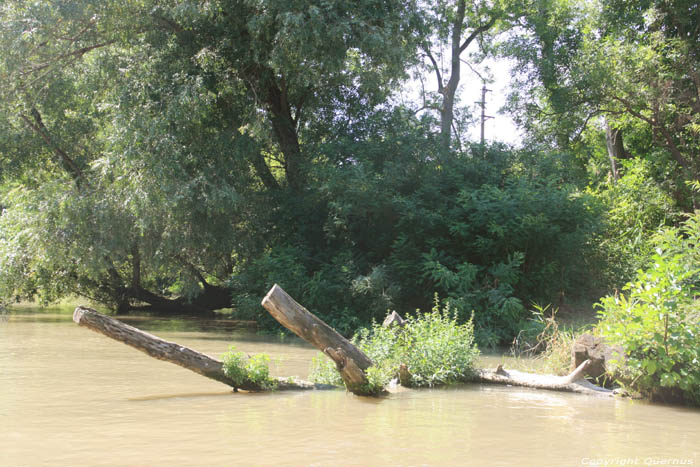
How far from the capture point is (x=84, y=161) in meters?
19.6

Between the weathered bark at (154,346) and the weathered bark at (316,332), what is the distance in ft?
3.49

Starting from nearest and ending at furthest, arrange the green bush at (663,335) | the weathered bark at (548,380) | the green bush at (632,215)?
1. the green bush at (663,335)
2. the weathered bark at (548,380)
3. the green bush at (632,215)

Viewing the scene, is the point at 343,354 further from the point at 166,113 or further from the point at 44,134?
the point at 44,134

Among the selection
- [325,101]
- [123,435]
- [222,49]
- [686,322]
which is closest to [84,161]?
[222,49]

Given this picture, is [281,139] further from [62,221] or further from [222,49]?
[62,221]

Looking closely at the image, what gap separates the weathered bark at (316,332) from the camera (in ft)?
24.1

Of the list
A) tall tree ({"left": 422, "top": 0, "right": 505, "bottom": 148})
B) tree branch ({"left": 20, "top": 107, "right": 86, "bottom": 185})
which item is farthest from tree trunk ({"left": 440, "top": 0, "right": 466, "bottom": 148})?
tree branch ({"left": 20, "top": 107, "right": 86, "bottom": 185})

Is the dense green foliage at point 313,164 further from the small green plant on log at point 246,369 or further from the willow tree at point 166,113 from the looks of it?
the small green plant on log at point 246,369

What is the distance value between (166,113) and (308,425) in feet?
39.3

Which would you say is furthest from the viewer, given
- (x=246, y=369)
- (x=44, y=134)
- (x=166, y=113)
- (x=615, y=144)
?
(x=615, y=144)

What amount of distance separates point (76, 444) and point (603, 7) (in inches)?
847

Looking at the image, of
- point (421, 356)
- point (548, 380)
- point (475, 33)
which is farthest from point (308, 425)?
point (475, 33)

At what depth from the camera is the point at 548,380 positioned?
27.8 ft

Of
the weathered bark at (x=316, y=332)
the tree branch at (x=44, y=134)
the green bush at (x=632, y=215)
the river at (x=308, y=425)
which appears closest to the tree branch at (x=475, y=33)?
the green bush at (x=632, y=215)
